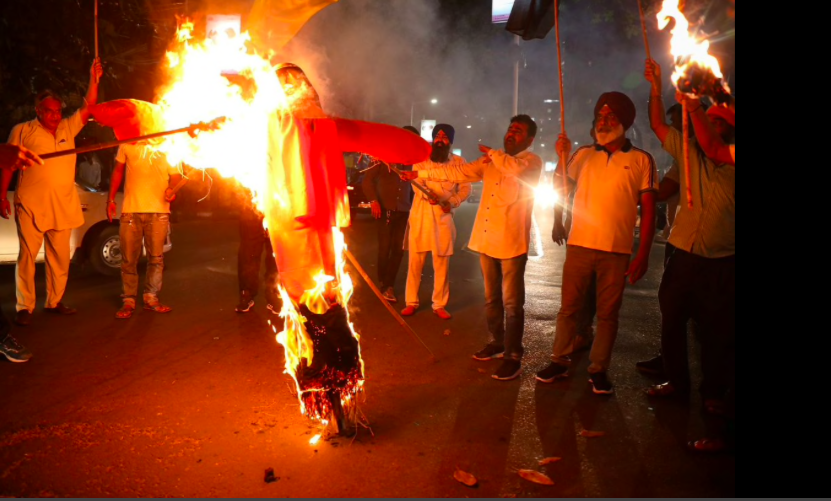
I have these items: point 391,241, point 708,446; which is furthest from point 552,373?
point 391,241

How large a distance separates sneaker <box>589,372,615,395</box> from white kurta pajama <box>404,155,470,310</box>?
8.59ft

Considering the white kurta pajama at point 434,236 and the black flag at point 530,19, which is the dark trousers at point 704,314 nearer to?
the white kurta pajama at point 434,236

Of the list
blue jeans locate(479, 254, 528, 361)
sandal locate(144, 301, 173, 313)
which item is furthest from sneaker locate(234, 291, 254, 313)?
blue jeans locate(479, 254, 528, 361)

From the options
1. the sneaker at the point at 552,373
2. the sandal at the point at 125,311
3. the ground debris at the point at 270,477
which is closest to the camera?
the ground debris at the point at 270,477

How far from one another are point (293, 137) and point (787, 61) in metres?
2.36

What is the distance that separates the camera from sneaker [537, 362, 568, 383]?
4.81 meters

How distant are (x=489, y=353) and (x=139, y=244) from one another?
4.28 metres

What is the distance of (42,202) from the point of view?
607 cm

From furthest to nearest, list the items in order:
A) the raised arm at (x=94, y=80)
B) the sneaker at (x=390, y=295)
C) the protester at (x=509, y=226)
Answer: the sneaker at (x=390, y=295) → the raised arm at (x=94, y=80) → the protester at (x=509, y=226)

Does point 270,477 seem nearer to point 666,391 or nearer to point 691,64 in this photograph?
point 666,391

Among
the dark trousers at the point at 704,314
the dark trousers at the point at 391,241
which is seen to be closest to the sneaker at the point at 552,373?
the dark trousers at the point at 704,314

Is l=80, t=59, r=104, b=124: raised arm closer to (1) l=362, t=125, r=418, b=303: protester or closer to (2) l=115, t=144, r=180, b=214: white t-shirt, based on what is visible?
(2) l=115, t=144, r=180, b=214: white t-shirt

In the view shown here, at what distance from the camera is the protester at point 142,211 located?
21.5ft

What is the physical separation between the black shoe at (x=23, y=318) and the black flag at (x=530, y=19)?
607 cm
